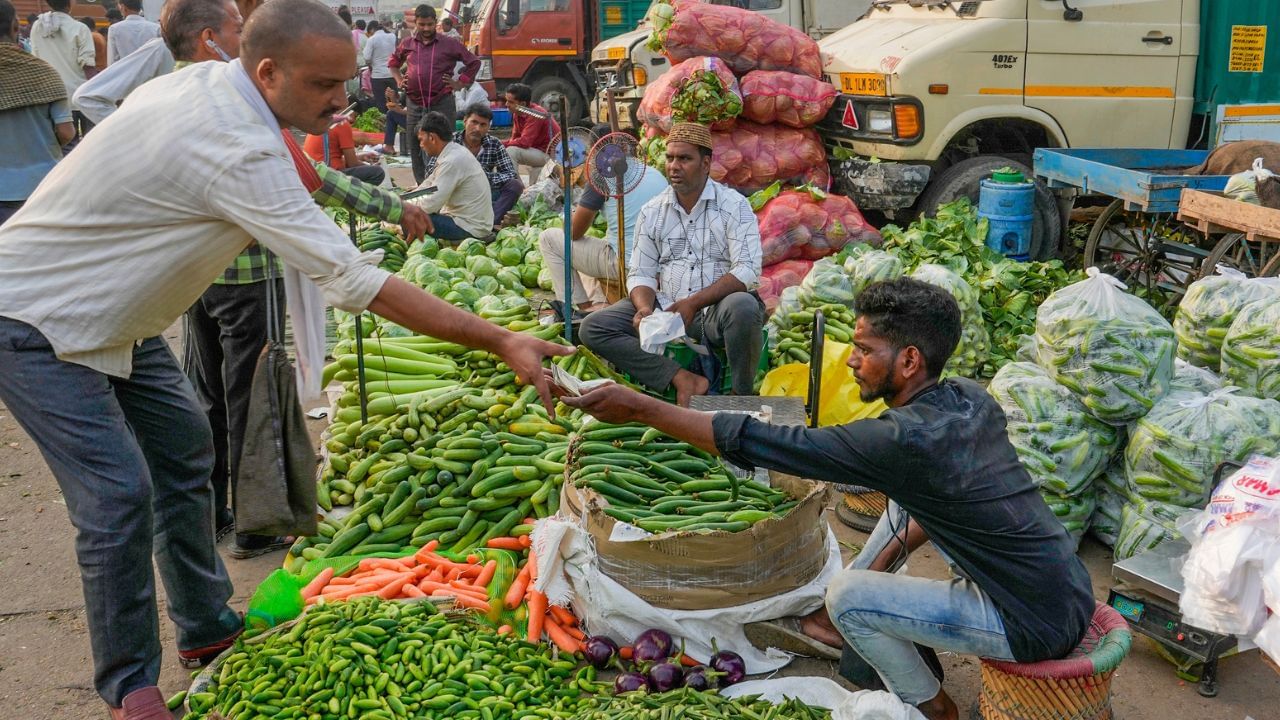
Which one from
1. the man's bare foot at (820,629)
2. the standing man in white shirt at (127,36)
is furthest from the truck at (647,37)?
the man's bare foot at (820,629)

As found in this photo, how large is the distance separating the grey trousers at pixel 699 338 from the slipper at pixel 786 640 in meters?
1.87

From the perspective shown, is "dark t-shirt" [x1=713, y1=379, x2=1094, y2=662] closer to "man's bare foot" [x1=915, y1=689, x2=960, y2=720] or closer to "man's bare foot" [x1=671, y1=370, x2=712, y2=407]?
"man's bare foot" [x1=915, y1=689, x2=960, y2=720]

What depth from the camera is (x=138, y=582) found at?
9.77 ft

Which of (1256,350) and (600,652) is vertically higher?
(1256,350)

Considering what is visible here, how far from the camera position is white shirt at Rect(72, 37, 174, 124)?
17.0ft

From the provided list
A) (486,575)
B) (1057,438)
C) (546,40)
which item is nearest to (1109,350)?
(1057,438)

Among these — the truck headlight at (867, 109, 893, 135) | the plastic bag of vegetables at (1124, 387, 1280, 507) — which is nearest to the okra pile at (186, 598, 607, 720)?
the plastic bag of vegetables at (1124, 387, 1280, 507)

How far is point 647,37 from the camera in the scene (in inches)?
432

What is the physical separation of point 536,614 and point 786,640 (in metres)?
0.89

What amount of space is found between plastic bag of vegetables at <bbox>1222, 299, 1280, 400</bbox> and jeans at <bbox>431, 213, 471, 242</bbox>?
6.14 m

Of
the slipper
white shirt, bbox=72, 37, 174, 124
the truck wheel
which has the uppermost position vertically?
white shirt, bbox=72, 37, 174, 124

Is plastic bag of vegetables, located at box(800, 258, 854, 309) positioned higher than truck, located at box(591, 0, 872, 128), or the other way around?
truck, located at box(591, 0, 872, 128)

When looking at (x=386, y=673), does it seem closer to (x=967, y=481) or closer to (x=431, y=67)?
(x=967, y=481)

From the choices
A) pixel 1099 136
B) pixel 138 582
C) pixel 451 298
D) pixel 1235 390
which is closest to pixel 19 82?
pixel 451 298
